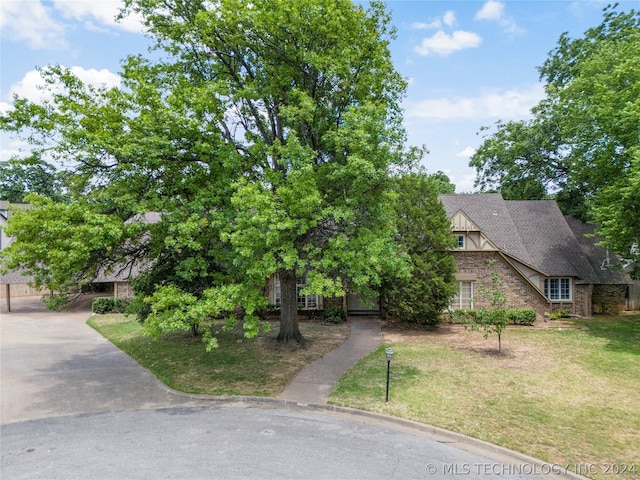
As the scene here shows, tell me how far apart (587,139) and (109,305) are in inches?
1148

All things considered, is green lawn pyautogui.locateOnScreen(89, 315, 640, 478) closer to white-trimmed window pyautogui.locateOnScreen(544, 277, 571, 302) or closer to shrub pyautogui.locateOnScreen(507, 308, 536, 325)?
shrub pyautogui.locateOnScreen(507, 308, 536, 325)

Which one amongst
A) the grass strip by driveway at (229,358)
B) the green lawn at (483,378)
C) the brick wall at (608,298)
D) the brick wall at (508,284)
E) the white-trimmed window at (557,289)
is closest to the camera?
the green lawn at (483,378)

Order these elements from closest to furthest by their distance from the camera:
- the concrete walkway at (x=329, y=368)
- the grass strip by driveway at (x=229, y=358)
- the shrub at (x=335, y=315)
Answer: the concrete walkway at (x=329, y=368), the grass strip by driveway at (x=229, y=358), the shrub at (x=335, y=315)

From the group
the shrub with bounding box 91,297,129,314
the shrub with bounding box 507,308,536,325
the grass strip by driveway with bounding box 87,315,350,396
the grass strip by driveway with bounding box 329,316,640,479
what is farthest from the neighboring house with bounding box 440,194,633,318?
the shrub with bounding box 91,297,129,314

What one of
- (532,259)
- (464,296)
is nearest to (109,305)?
(464,296)

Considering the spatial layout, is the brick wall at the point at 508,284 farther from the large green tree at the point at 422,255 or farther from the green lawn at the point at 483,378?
the large green tree at the point at 422,255

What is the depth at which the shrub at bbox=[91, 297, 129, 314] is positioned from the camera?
24719 mm

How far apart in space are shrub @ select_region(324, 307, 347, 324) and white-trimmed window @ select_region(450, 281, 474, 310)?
19.2ft

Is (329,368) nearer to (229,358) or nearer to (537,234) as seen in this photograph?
(229,358)

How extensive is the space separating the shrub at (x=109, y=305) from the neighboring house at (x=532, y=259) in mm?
20460

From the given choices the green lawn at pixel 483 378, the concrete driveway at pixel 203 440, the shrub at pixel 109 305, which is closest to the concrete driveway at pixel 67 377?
the concrete driveway at pixel 203 440

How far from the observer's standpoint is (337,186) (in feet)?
37.7

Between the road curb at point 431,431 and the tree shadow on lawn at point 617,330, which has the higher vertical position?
the tree shadow on lawn at point 617,330

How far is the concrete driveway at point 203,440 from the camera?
6.76 meters
